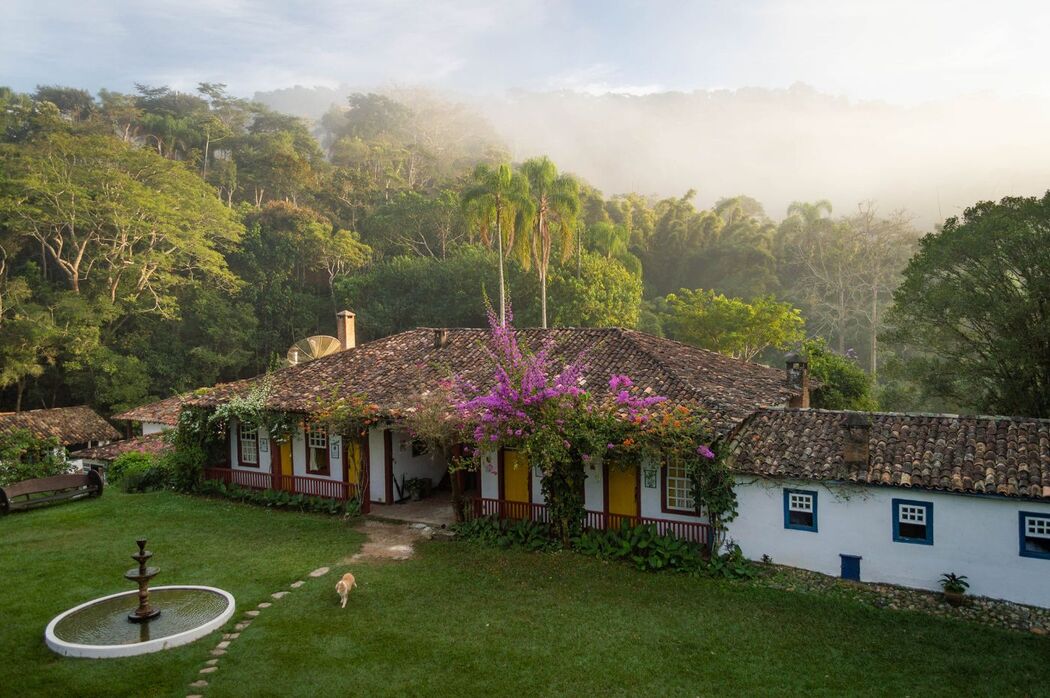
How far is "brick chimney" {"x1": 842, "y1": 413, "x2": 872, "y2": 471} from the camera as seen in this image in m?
11.6

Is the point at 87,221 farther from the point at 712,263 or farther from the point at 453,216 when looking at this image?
the point at 712,263

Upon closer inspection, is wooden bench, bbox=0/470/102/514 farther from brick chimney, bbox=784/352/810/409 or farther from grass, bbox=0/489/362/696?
brick chimney, bbox=784/352/810/409

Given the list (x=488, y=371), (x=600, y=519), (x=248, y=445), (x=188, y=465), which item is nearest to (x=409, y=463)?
(x=488, y=371)

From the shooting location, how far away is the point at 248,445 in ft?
62.6

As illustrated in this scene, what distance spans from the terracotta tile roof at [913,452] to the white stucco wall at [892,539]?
0.25 meters

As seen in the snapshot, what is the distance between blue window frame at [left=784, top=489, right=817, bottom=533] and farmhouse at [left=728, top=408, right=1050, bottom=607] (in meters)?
0.02

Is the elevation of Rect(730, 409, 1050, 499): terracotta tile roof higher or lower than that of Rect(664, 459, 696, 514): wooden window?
higher

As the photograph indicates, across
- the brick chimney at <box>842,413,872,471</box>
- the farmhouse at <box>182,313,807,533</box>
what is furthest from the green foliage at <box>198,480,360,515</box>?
the brick chimney at <box>842,413,872,471</box>

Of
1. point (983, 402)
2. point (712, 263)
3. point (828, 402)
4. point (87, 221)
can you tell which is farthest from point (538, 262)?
point (712, 263)

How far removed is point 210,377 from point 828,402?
3268cm

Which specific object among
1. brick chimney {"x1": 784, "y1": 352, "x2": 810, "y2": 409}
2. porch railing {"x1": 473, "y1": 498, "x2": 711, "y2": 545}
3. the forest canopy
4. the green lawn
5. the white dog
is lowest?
the green lawn

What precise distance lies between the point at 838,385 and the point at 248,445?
2087cm

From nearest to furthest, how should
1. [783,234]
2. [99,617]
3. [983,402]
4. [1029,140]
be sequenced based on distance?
[99,617], [983,402], [783,234], [1029,140]

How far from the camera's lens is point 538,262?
1210 inches
